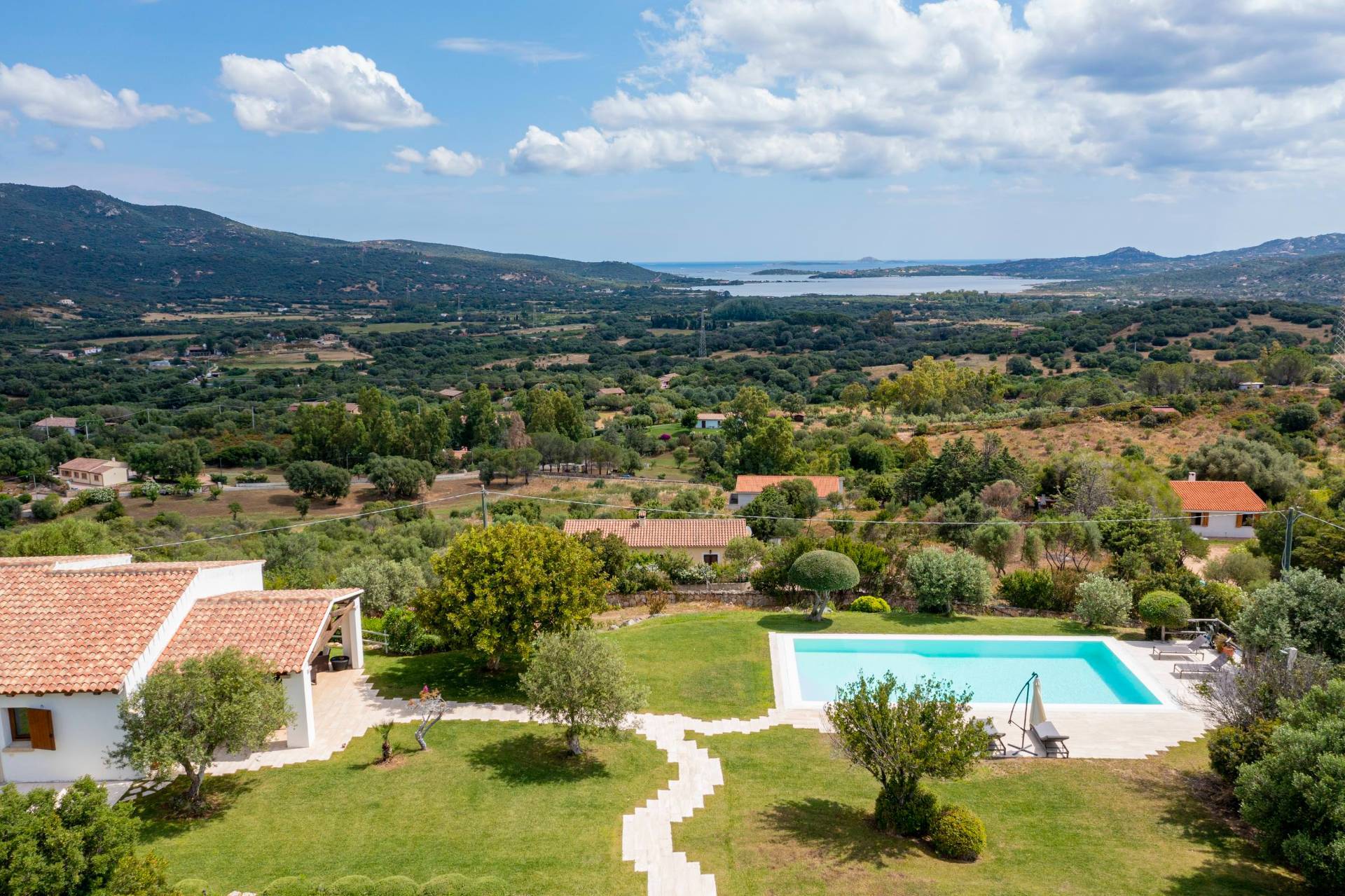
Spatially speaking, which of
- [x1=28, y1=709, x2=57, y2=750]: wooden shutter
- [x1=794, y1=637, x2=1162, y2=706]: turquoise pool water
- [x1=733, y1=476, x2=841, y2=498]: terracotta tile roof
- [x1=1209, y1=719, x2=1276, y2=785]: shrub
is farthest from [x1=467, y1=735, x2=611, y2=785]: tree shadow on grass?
[x1=733, y1=476, x2=841, y2=498]: terracotta tile roof

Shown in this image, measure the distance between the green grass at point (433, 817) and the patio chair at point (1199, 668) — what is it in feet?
41.1

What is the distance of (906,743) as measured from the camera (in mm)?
12336

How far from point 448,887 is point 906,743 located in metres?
6.60

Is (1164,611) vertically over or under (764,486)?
over

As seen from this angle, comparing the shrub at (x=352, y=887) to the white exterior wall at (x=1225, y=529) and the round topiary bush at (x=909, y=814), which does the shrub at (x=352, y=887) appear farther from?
the white exterior wall at (x=1225, y=529)

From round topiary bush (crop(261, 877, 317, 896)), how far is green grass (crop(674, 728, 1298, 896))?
17.0ft

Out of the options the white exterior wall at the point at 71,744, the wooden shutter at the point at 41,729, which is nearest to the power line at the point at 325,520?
the white exterior wall at the point at 71,744

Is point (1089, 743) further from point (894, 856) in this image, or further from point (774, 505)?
point (774, 505)

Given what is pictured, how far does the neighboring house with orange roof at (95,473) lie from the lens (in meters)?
60.2

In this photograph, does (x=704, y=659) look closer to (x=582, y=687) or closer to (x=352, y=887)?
(x=582, y=687)

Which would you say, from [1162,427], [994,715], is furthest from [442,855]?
[1162,427]

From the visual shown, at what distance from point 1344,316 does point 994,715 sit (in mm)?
26521

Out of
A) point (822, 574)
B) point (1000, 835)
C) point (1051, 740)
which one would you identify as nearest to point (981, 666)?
point (822, 574)

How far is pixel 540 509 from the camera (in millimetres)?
43781
